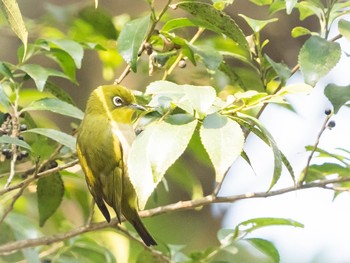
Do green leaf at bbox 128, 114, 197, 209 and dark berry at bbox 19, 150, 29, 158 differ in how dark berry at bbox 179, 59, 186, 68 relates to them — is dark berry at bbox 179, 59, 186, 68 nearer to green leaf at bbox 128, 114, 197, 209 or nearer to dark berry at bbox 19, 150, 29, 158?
dark berry at bbox 19, 150, 29, 158

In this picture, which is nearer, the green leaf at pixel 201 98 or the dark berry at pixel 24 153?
the green leaf at pixel 201 98

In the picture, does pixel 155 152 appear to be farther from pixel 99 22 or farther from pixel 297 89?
pixel 99 22

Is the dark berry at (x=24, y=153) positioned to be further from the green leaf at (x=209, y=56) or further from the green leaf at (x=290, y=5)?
the green leaf at (x=290, y=5)

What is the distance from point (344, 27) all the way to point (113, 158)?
0.81 meters

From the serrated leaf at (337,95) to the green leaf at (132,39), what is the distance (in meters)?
0.51

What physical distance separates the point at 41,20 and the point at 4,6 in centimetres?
185

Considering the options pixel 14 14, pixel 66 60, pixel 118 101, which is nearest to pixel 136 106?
pixel 118 101

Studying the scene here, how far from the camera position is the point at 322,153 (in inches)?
100

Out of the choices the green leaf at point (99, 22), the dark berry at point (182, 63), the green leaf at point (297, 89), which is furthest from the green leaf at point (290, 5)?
the green leaf at point (99, 22)

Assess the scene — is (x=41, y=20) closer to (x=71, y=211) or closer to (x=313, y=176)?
(x=71, y=211)

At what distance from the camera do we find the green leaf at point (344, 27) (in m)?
2.23

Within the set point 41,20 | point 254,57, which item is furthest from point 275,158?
point 41,20

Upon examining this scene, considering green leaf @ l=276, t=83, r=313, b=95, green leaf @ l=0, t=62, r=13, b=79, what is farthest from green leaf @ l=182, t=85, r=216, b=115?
green leaf @ l=0, t=62, r=13, b=79

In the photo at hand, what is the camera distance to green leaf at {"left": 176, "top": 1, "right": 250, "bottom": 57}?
2.29 m
